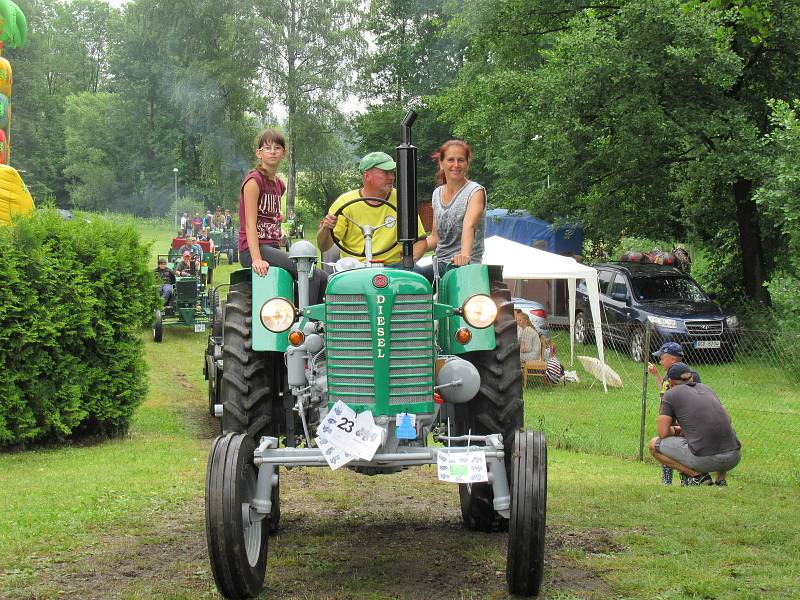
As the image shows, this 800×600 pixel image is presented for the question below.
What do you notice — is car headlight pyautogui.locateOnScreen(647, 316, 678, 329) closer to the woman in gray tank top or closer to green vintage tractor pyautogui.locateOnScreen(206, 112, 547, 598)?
the woman in gray tank top

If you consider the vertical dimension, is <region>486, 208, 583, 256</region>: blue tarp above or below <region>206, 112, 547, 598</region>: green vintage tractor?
above

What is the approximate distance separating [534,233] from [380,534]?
22.5 meters

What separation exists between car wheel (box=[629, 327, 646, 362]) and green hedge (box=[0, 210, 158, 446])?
9246 millimetres

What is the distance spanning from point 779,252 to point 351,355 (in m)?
19.5

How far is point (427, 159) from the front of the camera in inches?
1745

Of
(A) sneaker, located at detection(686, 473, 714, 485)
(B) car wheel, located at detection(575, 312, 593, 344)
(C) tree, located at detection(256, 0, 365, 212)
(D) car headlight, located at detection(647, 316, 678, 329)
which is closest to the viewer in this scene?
(A) sneaker, located at detection(686, 473, 714, 485)

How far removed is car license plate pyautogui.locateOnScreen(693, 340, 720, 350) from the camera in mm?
13891

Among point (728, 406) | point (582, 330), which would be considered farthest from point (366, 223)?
point (582, 330)

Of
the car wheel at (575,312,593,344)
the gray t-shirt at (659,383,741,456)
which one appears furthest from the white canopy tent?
the gray t-shirt at (659,383,741,456)

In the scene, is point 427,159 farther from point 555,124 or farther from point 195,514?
point 195,514

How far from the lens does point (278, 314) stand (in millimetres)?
5414

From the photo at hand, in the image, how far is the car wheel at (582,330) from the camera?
66.9 ft

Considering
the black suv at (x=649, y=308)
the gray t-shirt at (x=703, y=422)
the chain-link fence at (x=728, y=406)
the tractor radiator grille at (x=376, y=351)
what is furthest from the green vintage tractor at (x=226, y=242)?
the tractor radiator grille at (x=376, y=351)

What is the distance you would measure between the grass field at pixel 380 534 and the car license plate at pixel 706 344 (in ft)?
11.7
